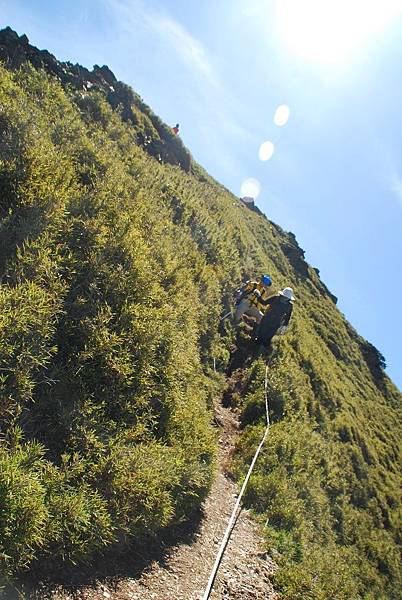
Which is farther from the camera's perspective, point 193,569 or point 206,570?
point 206,570

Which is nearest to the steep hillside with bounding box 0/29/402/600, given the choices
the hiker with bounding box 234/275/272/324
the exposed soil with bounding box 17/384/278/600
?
the exposed soil with bounding box 17/384/278/600

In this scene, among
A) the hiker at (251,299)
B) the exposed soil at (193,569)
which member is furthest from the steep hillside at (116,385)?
the hiker at (251,299)

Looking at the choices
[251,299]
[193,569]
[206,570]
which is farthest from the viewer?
[251,299]

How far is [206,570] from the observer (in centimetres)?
670

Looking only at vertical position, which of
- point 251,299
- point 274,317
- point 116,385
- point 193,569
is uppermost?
point 251,299

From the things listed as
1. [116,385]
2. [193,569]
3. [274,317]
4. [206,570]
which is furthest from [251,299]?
[193,569]

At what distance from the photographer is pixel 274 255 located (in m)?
43.7

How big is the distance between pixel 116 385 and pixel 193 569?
313 cm

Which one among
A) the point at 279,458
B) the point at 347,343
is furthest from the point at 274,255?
the point at 279,458

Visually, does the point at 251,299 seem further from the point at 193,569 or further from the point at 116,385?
the point at 193,569

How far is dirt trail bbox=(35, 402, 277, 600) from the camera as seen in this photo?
534cm

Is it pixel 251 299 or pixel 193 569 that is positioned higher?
pixel 251 299

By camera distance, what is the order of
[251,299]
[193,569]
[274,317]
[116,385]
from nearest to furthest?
[193,569] < [116,385] < [274,317] < [251,299]

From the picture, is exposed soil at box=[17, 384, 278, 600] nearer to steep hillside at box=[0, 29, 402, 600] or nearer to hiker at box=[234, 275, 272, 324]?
steep hillside at box=[0, 29, 402, 600]
